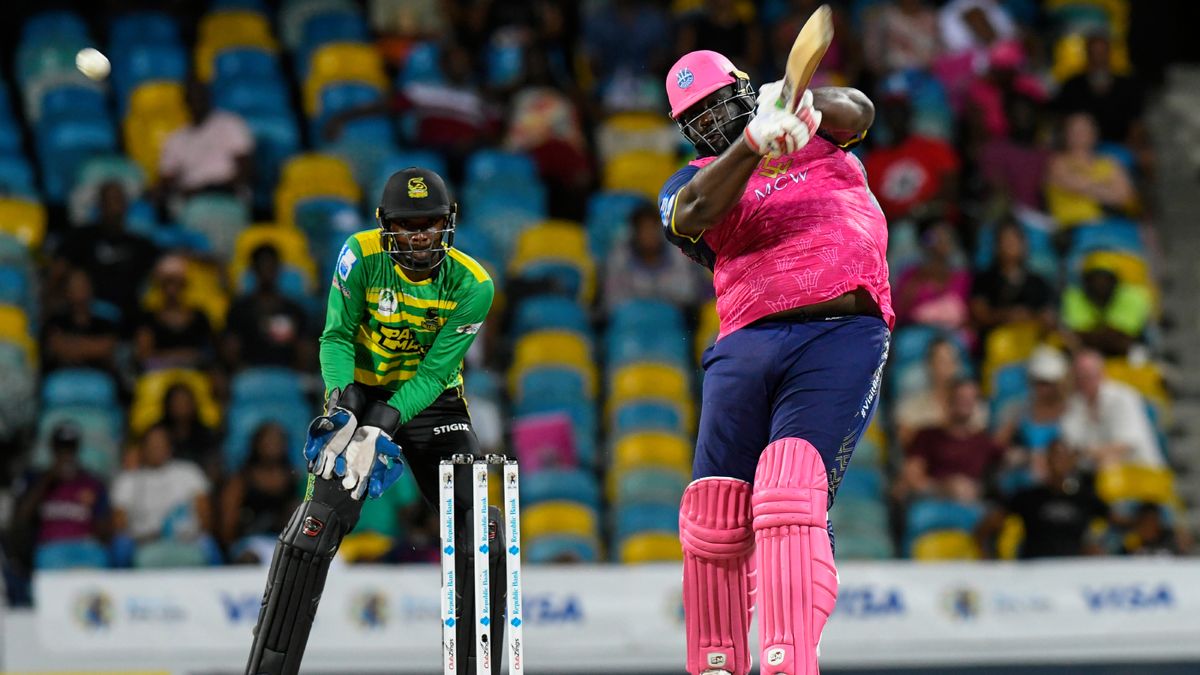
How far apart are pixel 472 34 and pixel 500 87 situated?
0.93 metres

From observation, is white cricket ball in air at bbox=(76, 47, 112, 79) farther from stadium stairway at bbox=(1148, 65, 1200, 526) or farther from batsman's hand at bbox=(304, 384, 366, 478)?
batsman's hand at bbox=(304, 384, 366, 478)

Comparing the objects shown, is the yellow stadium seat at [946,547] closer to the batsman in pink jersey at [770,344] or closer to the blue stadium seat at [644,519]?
the blue stadium seat at [644,519]

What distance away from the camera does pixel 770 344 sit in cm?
608

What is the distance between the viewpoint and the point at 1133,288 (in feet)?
44.5

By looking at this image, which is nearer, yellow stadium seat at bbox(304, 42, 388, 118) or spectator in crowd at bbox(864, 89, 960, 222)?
spectator in crowd at bbox(864, 89, 960, 222)

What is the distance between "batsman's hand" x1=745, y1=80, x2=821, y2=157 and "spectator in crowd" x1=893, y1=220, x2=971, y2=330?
25.8ft

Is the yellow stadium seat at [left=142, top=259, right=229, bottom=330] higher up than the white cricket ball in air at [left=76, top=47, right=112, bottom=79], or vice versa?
the white cricket ball in air at [left=76, top=47, right=112, bottom=79]

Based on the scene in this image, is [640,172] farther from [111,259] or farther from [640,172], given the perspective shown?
[111,259]

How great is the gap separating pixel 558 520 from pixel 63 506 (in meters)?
3.30

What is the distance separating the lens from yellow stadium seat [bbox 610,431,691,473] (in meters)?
12.5

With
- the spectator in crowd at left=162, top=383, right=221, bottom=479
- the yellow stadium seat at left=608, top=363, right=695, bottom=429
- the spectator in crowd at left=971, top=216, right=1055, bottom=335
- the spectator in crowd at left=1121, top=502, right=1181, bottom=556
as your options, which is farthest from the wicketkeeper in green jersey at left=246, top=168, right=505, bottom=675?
the spectator in crowd at left=971, top=216, right=1055, bottom=335

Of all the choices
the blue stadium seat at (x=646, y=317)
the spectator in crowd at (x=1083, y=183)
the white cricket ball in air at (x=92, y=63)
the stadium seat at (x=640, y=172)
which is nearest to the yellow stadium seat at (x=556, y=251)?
the blue stadium seat at (x=646, y=317)

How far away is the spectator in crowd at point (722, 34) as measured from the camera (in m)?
15.0

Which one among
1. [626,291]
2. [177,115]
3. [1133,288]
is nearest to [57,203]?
[177,115]
